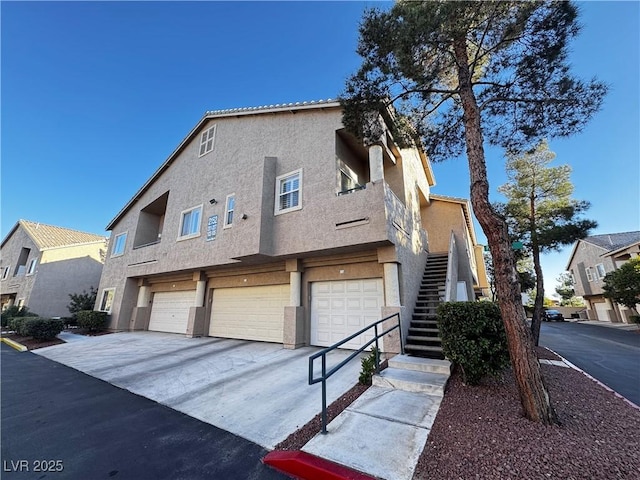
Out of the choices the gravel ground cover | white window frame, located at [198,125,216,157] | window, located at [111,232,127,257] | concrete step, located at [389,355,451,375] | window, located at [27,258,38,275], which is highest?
white window frame, located at [198,125,216,157]

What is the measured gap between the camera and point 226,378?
618 cm

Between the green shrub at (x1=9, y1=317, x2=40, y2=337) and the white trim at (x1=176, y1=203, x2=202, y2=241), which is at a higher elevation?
the white trim at (x1=176, y1=203, x2=202, y2=241)

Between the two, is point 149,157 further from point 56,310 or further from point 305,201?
point 305,201

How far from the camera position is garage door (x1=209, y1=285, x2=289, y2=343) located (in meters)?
10.2

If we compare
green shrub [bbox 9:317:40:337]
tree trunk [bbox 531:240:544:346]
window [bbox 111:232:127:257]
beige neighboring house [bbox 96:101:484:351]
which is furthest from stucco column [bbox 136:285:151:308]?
tree trunk [bbox 531:240:544:346]

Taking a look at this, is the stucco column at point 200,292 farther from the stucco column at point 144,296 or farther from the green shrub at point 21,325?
the green shrub at point 21,325

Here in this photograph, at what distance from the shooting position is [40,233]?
909 inches

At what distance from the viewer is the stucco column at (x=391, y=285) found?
24.4 ft

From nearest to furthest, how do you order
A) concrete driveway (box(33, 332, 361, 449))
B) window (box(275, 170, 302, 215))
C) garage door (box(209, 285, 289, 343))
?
concrete driveway (box(33, 332, 361, 449)) → window (box(275, 170, 302, 215)) → garage door (box(209, 285, 289, 343))

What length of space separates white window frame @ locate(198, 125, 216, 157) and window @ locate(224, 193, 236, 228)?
381cm

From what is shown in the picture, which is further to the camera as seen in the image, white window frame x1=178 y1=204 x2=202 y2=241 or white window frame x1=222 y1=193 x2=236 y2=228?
white window frame x1=178 y1=204 x2=202 y2=241

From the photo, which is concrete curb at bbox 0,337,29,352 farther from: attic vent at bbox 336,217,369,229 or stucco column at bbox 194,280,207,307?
attic vent at bbox 336,217,369,229

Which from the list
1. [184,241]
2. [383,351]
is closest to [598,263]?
[383,351]

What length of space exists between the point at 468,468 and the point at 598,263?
121ft
